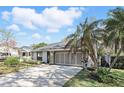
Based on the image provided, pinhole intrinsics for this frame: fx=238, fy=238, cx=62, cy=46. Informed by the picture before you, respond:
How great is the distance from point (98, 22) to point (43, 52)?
765 inches

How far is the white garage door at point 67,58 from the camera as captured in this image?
30561mm

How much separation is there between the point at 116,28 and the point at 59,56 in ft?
58.5

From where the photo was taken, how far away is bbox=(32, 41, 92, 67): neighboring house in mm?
30766

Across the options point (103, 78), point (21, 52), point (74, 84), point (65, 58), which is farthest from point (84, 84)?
point (21, 52)

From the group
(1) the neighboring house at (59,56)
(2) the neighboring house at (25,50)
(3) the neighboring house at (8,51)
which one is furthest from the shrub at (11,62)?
(2) the neighboring house at (25,50)

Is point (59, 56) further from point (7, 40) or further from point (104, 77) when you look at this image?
point (104, 77)

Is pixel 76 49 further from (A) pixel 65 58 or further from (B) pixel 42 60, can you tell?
(B) pixel 42 60

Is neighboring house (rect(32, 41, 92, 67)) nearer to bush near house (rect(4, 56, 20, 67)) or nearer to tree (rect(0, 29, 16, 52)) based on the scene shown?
tree (rect(0, 29, 16, 52))

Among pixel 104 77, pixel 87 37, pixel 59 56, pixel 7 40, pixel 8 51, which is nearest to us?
pixel 104 77

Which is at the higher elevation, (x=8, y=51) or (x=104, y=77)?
(x=8, y=51)

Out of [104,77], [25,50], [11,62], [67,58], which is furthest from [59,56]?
[104,77]

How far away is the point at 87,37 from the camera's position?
1936 cm
